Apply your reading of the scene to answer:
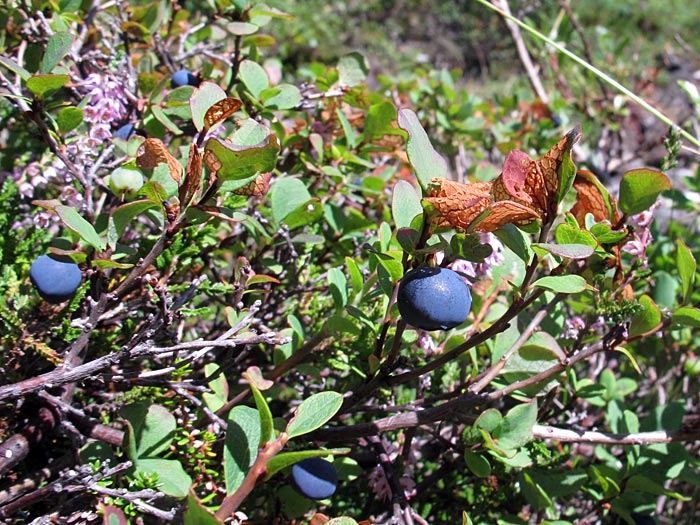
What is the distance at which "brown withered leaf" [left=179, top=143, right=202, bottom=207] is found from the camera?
0.71 m

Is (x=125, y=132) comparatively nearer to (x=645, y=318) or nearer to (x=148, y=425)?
(x=148, y=425)

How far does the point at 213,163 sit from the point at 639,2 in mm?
12660

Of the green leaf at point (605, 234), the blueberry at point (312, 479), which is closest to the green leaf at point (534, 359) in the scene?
the green leaf at point (605, 234)

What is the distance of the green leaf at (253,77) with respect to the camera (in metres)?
1.14

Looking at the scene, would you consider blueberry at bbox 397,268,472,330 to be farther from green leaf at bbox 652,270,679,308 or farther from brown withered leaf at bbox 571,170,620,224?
green leaf at bbox 652,270,679,308

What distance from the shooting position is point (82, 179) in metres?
0.95

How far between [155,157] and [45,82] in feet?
0.66

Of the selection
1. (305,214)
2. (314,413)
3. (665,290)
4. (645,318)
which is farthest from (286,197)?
(665,290)

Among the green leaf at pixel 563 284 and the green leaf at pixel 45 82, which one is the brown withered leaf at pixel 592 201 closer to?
the green leaf at pixel 563 284

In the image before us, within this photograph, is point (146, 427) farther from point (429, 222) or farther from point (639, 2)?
point (639, 2)

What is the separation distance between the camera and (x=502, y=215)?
2.10 ft

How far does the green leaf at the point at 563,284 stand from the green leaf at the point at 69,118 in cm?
68

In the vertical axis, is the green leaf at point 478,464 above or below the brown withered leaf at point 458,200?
below

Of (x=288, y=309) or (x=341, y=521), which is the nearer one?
(x=341, y=521)
